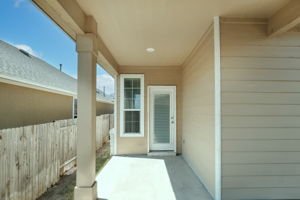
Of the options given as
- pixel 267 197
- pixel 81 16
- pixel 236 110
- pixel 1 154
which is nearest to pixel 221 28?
pixel 236 110

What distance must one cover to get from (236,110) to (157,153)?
10.1 feet

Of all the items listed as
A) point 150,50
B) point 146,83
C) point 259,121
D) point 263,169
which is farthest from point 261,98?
point 146,83

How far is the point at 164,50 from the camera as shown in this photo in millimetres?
3771

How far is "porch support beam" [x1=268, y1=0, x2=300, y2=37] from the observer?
6.60 feet

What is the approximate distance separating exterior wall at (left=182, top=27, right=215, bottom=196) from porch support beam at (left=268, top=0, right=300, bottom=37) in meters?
0.83

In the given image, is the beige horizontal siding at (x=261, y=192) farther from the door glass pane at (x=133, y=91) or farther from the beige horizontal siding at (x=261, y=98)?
the door glass pane at (x=133, y=91)

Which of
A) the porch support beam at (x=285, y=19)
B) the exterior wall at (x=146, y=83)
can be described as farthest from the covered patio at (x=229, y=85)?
the exterior wall at (x=146, y=83)

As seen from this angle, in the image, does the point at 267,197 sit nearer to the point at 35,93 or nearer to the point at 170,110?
the point at 170,110

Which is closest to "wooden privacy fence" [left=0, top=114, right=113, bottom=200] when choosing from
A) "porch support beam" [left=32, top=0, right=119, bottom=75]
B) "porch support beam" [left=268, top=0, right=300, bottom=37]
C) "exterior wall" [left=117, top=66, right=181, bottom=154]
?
"porch support beam" [left=32, top=0, right=119, bottom=75]

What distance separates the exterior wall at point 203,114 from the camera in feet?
8.55

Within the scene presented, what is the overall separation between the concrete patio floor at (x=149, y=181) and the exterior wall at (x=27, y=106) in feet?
7.42

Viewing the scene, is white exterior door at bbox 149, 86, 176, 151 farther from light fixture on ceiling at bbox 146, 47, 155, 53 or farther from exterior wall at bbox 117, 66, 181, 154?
light fixture on ceiling at bbox 146, 47, 155, 53

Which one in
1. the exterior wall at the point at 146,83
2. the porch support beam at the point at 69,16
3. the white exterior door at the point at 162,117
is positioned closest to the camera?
the porch support beam at the point at 69,16

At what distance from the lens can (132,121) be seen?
16.8ft
